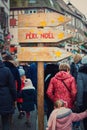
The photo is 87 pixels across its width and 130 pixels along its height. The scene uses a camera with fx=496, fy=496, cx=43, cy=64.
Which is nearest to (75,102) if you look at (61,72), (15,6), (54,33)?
(61,72)

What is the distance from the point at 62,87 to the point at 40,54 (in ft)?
2.53

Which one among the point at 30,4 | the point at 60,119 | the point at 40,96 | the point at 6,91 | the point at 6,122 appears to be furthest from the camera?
the point at 30,4

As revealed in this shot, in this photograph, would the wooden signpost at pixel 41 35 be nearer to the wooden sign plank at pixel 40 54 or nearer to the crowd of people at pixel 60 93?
the wooden sign plank at pixel 40 54

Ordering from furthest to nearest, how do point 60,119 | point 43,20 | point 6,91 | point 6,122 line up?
point 43,20, point 6,122, point 6,91, point 60,119

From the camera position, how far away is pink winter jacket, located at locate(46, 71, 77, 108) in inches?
357

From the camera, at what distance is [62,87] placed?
9.09 meters

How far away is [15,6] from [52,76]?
265ft

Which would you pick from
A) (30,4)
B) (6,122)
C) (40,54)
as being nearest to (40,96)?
(40,54)

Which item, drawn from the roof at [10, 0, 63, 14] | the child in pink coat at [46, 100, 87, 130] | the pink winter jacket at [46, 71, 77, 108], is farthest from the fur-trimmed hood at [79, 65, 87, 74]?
the roof at [10, 0, 63, 14]

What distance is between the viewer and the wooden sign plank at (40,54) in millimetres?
9281

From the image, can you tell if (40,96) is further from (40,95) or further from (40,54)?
(40,54)

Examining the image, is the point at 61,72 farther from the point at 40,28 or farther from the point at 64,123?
the point at 64,123

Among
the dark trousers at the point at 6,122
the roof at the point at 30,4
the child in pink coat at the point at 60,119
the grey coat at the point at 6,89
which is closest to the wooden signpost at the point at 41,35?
the grey coat at the point at 6,89

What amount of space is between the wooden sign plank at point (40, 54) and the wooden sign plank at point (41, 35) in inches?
6.1
